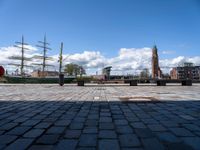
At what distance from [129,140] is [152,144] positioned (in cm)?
31

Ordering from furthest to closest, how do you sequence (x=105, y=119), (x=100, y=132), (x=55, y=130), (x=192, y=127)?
(x=105, y=119) → (x=192, y=127) → (x=55, y=130) → (x=100, y=132)

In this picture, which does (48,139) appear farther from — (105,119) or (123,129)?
(105,119)

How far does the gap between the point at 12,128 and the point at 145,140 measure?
2.11 m

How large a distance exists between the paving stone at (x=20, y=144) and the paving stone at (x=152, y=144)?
4.78ft

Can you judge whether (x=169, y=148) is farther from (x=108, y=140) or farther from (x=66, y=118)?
(x=66, y=118)

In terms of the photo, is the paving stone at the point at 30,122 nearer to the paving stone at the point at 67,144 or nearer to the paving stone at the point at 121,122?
the paving stone at the point at 67,144

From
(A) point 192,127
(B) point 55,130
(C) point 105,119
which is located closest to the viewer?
(B) point 55,130

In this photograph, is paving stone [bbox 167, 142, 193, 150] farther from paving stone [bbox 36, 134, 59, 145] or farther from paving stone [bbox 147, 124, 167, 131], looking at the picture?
paving stone [bbox 36, 134, 59, 145]

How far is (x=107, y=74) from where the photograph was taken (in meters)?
31.9

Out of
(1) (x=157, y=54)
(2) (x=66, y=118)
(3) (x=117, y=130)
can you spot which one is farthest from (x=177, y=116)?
(1) (x=157, y=54)

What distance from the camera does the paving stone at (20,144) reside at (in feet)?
7.99

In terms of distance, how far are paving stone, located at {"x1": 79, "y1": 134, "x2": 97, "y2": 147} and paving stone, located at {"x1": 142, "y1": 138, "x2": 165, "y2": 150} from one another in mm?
637

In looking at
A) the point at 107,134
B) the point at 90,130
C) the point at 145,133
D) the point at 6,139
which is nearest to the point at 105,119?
the point at 90,130

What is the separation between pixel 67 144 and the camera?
8.38 ft
